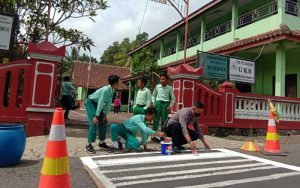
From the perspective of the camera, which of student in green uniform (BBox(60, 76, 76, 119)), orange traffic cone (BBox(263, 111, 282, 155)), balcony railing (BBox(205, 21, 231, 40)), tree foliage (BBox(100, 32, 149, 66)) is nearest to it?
orange traffic cone (BBox(263, 111, 282, 155))

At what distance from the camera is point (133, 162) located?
5820 millimetres

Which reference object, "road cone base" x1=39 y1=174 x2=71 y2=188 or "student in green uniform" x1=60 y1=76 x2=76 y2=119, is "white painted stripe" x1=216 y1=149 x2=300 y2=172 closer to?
"road cone base" x1=39 y1=174 x2=71 y2=188

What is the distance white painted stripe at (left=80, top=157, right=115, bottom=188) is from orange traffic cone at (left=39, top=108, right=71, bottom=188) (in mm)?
934

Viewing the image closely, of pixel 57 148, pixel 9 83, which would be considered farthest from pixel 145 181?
pixel 9 83

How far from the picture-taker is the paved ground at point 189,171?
4.67m

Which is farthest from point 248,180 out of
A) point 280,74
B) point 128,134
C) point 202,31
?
point 202,31

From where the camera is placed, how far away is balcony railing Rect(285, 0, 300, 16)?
1412 centimetres

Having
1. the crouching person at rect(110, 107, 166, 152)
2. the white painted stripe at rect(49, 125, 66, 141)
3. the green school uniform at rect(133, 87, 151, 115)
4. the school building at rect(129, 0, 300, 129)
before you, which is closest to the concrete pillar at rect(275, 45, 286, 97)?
the school building at rect(129, 0, 300, 129)

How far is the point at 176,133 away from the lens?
22.6 feet

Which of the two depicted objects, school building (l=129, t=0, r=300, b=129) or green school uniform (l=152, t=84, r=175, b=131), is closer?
green school uniform (l=152, t=84, r=175, b=131)

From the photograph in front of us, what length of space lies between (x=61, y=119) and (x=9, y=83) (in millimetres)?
4995

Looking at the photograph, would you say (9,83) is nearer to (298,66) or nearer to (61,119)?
(61,119)

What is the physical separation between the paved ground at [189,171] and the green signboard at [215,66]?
199 inches

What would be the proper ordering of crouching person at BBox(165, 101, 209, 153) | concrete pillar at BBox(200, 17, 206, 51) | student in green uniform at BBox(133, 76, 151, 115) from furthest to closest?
concrete pillar at BBox(200, 17, 206, 51) → student in green uniform at BBox(133, 76, 151, 115) → crouching person at BBox(165, 101, 209, 153)
